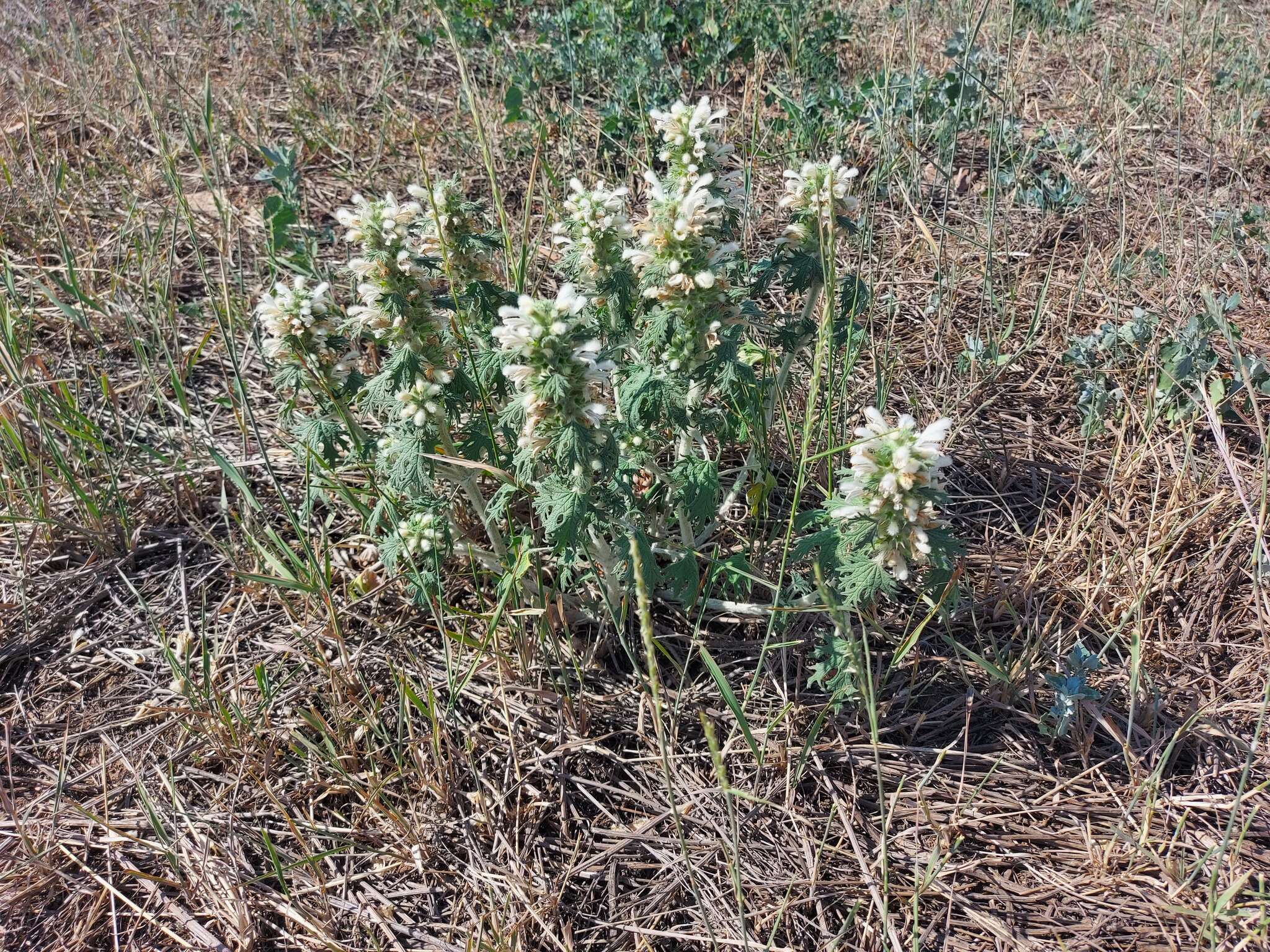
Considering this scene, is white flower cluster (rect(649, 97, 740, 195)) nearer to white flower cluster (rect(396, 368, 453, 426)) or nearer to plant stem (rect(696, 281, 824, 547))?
plant stem (rect(696, 281, 824, 547))

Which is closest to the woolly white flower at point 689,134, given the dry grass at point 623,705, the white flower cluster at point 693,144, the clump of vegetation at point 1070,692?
the white flower cluster at point 693,144

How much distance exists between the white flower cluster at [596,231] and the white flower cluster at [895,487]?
899 millimetres

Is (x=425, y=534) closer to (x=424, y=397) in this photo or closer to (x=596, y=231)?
(x=424, y=397)

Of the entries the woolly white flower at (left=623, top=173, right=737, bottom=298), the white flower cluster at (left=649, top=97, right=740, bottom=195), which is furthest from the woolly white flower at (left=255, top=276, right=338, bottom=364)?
the white flower cluster at (left=649, top=97, right=740, bottom=195)

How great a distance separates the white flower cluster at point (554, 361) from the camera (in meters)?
2.14

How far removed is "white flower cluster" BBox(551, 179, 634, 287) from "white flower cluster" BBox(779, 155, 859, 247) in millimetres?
498

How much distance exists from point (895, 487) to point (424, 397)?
4.26 feet

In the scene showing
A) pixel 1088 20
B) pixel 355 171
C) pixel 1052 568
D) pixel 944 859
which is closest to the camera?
pixel 944 859

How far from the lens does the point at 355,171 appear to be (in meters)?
5.20

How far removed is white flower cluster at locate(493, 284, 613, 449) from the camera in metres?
2.14

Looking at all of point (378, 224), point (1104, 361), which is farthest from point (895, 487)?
point (1104, 361)

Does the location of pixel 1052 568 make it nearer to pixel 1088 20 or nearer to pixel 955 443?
pixel 955 443

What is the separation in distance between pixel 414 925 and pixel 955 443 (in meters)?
2.67

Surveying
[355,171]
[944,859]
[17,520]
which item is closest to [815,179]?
[944,859]
